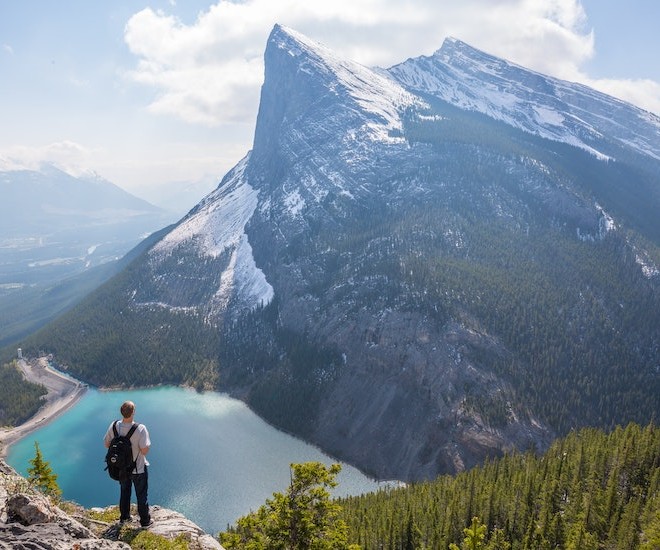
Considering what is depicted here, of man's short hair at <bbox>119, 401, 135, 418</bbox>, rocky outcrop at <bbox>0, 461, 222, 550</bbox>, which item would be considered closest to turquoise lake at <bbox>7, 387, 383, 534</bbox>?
rocky outcrop at <bbox>0, 461, 222, 550</bbox>

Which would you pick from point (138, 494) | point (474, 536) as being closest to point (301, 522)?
point (138, 494)

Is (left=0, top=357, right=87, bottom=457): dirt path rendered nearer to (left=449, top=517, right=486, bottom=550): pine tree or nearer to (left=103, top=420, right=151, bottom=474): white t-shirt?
(left=449, top=517, right=486, bottom=550): pine tree

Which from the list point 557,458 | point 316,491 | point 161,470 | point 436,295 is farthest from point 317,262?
point 316,491

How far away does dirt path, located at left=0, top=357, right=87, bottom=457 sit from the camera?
14768cm

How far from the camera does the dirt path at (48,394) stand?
14768 centimetres

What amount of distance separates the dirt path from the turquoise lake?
2.99 metres

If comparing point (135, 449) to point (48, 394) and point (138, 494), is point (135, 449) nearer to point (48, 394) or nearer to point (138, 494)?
point (138, 494)

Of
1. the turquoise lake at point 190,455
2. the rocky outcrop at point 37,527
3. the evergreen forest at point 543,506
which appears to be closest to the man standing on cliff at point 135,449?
the rocky outcrop at point 37,527

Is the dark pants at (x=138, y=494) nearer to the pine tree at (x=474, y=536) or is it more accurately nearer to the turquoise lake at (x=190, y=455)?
the pine tree at (x=474, y=536)

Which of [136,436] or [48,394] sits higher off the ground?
[136,436]

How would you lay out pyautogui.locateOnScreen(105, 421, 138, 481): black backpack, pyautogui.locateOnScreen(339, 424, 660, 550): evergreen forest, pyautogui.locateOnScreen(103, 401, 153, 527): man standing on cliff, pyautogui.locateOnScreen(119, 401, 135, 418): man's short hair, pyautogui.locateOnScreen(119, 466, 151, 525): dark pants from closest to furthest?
pyautogui.locateOnScreen(119, 401, 135, 418): man's short hair < pyautogui.locateOnScreen(103, 401, 153, 527): man standing on cliff < pyautogui.locateOnScreen(105, 421, 138, 481): black backpack < pyautogui.locateOnScreen(119, 466, 151, 525): dark pants < pyautogui.locateOnScreen(339, 424, 660, 550): evergreen forest

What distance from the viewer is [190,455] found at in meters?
128

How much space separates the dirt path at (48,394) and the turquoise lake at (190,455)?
9.80 feet

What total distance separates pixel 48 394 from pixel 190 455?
7413 centimetres
